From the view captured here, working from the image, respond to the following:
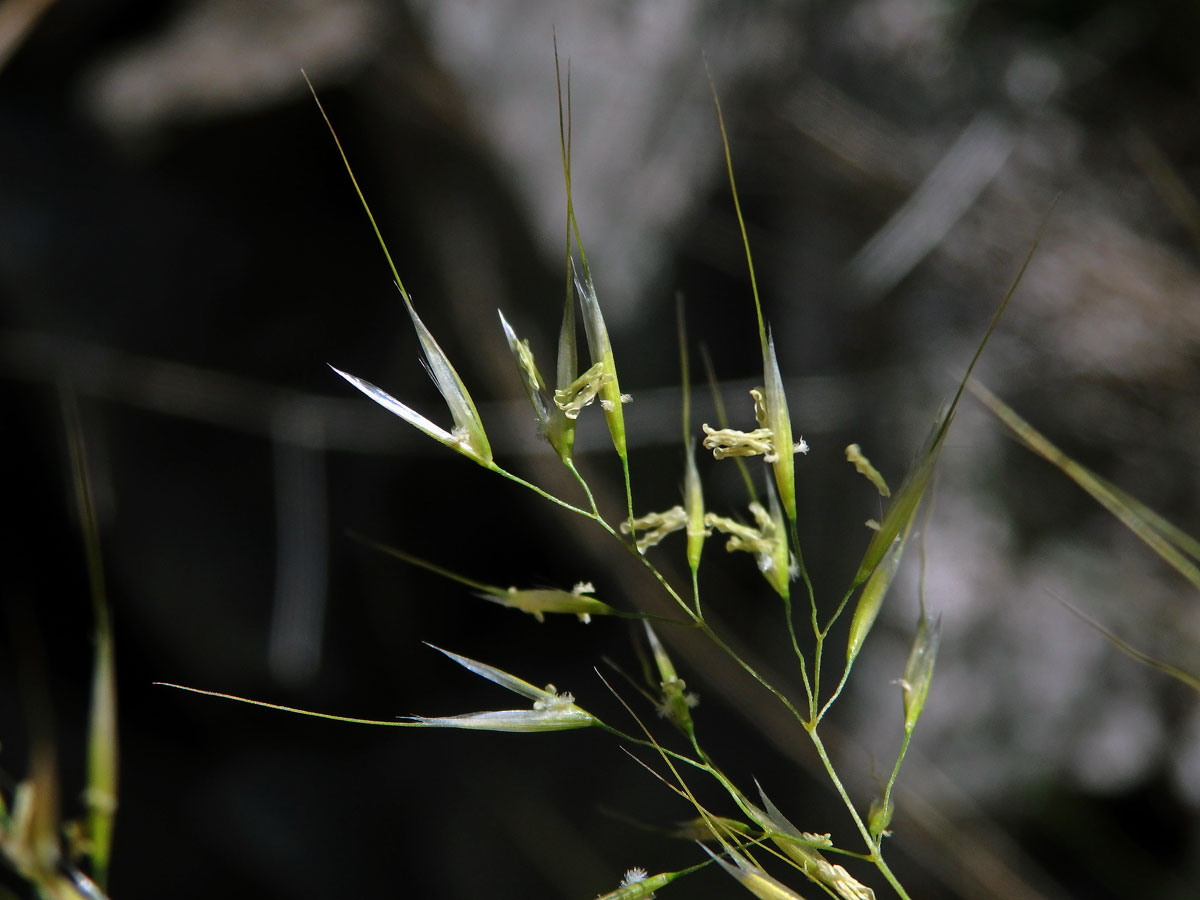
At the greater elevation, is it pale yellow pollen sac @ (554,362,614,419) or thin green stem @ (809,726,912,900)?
pale yellow pollen sac @ (554,362,614,419)

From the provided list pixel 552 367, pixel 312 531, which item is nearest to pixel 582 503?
pixel 552 367

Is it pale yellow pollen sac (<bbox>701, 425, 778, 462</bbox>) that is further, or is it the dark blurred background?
the dark blurred background

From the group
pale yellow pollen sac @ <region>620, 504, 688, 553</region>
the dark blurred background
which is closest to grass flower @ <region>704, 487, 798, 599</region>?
pale yellow pollen sac @ <region>620, 504, 688, 553</region>

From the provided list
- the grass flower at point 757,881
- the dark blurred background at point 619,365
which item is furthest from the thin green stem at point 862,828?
the dark blurred background at point 619,365

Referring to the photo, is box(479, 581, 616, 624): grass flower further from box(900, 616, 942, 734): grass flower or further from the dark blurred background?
the dark blurred background

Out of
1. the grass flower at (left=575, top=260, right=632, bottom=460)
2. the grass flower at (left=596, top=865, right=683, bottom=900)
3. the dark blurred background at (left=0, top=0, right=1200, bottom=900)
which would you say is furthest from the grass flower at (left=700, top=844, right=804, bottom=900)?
the dark blurred background at (left=0, top=0, right=1200, bottom=900)

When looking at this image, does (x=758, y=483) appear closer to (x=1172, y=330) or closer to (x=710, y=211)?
(x=710, y=211)

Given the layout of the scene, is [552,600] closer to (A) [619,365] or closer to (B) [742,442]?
(B) [742,442]

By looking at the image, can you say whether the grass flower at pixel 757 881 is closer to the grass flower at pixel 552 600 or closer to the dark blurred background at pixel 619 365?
the grass flower at pixel 552 600

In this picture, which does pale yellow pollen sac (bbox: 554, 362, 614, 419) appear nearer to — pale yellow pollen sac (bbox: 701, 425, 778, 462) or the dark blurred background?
pale yellow pollen sac (bbox: 701, 425, 778, 462)
